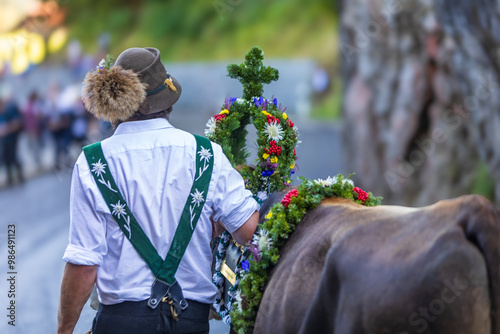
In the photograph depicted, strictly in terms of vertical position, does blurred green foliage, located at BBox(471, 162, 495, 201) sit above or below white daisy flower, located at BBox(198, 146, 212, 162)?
below

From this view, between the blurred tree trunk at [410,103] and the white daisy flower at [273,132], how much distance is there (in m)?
6.80

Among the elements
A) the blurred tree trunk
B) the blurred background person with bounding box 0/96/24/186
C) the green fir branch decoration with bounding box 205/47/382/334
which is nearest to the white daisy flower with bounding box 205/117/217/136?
the green fir branch decoration with bounding box 205/47/382/334

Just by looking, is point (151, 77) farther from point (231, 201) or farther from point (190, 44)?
point (190, 44)

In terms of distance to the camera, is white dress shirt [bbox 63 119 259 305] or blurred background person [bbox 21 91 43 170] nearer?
white dress shirt [bbox 63 119 259 305]

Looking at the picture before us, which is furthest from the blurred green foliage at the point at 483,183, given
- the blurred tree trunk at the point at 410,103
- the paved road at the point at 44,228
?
the paved road at the point at 44,228

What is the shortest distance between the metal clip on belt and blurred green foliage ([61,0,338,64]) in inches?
502

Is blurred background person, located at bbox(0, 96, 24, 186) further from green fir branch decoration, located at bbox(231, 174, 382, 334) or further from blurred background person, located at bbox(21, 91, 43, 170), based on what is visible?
green fir branch decoration, located at bbox(231, 174, 382, 334)

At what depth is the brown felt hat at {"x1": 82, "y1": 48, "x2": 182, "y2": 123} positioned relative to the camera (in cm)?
264

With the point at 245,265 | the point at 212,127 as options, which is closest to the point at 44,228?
the point at 212,127

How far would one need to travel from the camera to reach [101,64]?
108 inches

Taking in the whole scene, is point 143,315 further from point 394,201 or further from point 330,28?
point 330,28

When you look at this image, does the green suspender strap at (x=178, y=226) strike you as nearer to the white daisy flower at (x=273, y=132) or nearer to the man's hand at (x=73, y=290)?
the man's hand at (x=73, y=290)

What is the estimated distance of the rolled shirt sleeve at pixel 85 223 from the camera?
2.55 metres

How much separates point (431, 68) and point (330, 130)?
4.59m
